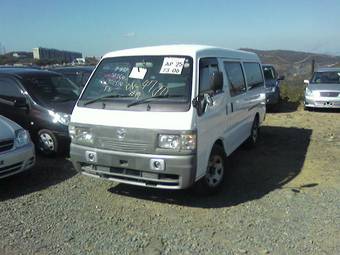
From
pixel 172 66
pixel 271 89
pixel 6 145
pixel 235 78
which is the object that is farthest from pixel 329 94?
pixel 6 145

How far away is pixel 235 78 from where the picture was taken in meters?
6.54

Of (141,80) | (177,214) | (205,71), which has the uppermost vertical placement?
(205,71)

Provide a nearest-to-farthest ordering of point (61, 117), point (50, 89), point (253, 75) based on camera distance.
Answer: point (61, 117) < point (253, 75) < point (50, 89)

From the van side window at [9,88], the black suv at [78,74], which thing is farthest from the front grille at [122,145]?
the black suv at [78,74]

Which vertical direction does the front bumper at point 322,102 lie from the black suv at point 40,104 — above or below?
below

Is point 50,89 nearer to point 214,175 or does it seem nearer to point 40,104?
point 40,104

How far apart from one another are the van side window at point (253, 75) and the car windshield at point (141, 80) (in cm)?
243

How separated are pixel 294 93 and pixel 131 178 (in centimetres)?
1375

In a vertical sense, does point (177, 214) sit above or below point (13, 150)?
below

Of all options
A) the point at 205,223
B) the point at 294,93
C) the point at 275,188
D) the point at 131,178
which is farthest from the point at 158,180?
the point at 294,93

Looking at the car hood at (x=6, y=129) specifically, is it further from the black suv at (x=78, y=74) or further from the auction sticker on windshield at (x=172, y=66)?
the black suv at (x=78, y=74)

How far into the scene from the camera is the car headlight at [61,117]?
24.6ft

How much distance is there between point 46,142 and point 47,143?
0.03m

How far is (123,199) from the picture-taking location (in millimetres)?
5426
